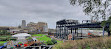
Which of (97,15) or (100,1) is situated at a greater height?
(100,1)

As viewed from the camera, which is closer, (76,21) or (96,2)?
(96,2)

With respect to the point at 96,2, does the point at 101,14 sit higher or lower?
lower

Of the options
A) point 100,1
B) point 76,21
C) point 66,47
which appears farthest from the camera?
point 76,21

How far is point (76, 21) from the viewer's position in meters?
53.1

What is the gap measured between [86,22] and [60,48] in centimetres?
3217

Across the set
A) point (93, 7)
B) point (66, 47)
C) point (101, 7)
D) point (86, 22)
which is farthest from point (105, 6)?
point (86, 22)

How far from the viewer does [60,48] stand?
6562mm

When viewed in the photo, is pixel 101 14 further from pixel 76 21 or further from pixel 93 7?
pixel 76 21

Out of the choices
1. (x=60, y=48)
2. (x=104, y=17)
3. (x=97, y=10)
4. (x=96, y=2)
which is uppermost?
(x=96, y=2)

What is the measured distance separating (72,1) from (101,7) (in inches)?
98.5

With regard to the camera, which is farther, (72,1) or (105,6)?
(72,1)

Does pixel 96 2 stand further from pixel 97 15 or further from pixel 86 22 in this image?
pixel 86 22

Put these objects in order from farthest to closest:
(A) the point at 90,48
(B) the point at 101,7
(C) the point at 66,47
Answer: (B) the point at 101,7 < (C) the point at 66,47 < (A) the point at 90,48

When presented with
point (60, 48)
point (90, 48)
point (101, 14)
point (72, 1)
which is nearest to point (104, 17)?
point (101, 14)
